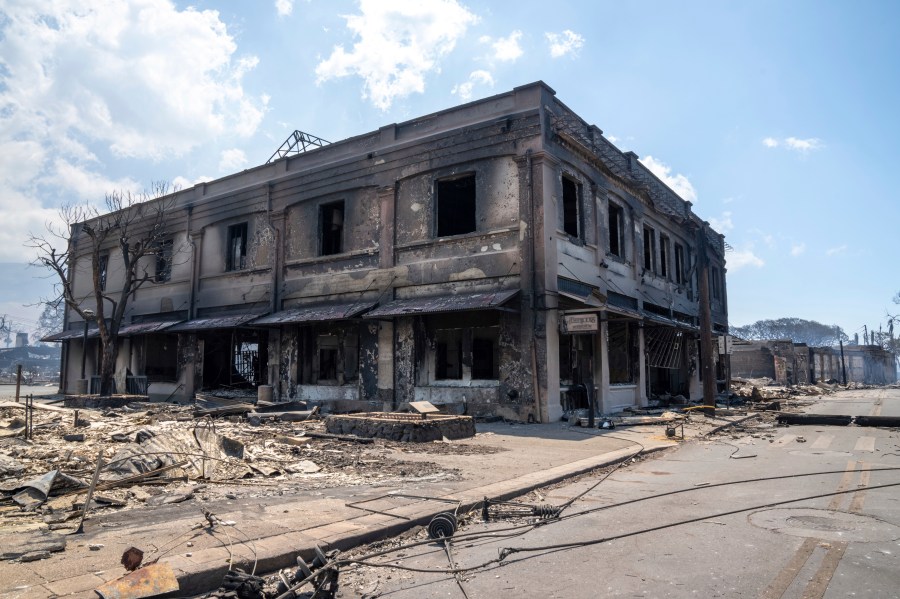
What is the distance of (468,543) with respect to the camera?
5.19m

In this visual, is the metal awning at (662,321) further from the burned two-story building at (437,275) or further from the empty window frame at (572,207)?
the empty window frame at (572,207)

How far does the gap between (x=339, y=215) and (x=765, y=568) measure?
19445 mm

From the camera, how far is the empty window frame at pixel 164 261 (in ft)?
86.8

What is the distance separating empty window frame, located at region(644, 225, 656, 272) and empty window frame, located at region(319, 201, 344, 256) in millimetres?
11570

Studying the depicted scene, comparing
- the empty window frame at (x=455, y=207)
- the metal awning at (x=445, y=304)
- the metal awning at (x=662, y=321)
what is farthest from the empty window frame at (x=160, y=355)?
the metal awning at (x=662, y=321)

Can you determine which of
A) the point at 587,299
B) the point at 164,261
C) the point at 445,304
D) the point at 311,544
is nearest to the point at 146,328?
the point at 164,261

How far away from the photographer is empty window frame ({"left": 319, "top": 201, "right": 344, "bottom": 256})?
2163 centimetres

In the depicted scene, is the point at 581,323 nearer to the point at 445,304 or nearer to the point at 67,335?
the point at 445,304

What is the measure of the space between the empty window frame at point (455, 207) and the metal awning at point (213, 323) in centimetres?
774

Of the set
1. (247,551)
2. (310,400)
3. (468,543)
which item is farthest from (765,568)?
(310,400)

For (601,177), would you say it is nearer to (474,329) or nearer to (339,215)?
(474,329)

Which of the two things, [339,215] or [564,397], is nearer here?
[564,397]

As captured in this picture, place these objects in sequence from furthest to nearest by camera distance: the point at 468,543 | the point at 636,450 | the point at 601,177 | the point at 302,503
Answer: the point at 601,177, the point at 636,450, the point at 302,503, the point at 468,543

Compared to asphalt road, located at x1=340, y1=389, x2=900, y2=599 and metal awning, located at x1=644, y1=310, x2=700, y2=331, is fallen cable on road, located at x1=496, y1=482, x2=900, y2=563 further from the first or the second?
metal awning, located at x1=644, y1=310, x2=700, y2=331
